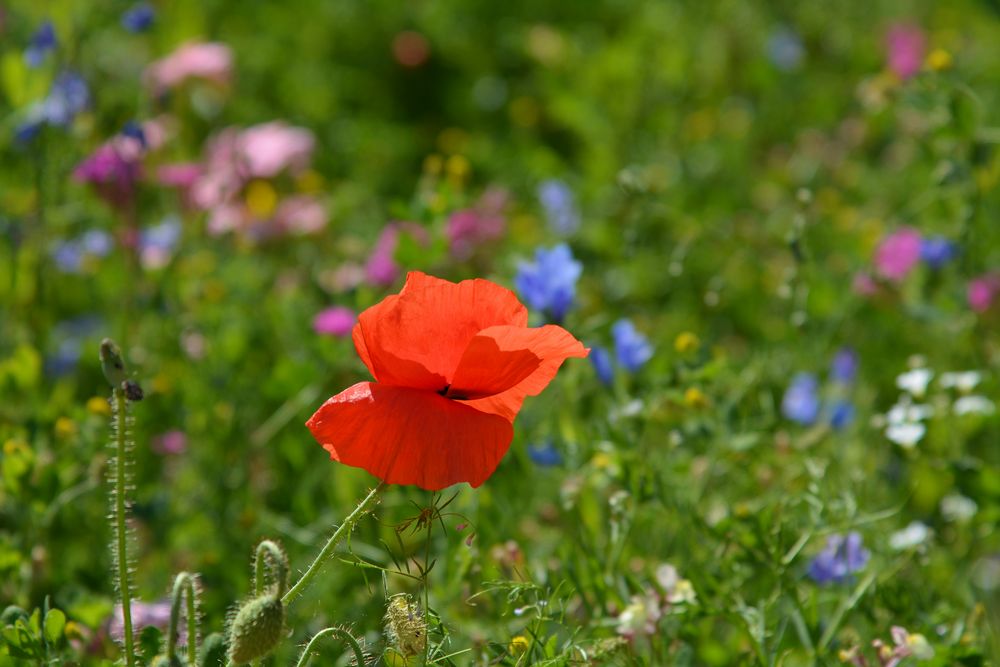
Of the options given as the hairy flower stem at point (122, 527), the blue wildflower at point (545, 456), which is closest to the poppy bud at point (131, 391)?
the hairy flower stem at point (122, 527)

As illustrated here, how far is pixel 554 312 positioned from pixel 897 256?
106 centimetres

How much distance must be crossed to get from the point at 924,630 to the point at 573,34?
2.99 m

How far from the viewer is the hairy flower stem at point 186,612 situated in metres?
1.02

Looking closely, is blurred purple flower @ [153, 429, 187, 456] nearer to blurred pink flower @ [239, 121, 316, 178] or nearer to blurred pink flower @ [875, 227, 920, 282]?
blurred pink flower @ [239, 121, 316, 178]

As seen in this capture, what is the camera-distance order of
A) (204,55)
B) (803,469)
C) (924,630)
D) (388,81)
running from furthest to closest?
1. (388,81)
2. (204,55)
3. (803,469)
4. (924,630)

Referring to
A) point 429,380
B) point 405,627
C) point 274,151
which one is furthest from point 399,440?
point 274,151

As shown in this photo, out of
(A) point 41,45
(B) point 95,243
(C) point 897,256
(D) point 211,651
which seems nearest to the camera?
(D) point 211,651

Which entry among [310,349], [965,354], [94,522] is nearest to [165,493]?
[94,522]

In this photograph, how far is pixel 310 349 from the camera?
2.16m

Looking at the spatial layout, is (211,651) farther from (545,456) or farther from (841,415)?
(841,415)

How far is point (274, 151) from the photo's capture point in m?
2.98

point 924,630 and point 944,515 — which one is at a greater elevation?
point 924,630

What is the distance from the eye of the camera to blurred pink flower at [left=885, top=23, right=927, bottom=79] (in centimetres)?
338

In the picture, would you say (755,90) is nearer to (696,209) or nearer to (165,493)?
(696,209)
